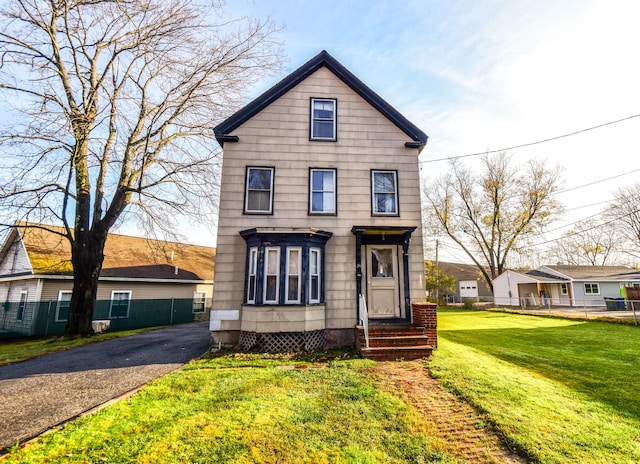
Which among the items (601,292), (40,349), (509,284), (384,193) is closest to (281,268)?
(384,193)

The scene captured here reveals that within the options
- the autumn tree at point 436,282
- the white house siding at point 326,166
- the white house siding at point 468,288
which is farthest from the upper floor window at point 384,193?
the white house siding at point 468,288

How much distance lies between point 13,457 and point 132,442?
121 centimetres

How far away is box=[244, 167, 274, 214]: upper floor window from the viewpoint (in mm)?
9969

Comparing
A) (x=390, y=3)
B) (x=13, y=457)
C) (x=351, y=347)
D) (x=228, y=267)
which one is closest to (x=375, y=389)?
(x=351, y=347)

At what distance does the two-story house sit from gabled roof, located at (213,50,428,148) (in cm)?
4

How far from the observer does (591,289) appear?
29.8m

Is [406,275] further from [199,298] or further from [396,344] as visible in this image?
[199,298]

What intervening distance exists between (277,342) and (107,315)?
12828 mm

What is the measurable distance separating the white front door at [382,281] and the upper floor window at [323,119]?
14.2 feet

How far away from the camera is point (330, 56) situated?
11.1 metres

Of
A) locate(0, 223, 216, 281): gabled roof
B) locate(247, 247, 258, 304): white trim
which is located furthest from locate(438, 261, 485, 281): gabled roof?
locate(247, 247, 258, 304): white trim

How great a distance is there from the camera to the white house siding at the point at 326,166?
952 cm

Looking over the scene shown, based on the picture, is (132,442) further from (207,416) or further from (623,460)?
(623,460)

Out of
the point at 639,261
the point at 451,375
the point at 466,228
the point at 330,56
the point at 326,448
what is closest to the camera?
the point at 326,448
